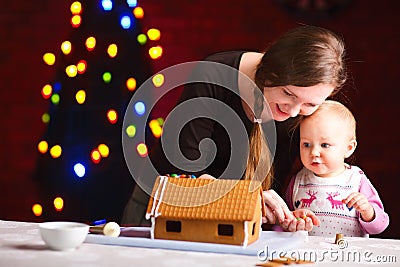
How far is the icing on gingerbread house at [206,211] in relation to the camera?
147 centimetres

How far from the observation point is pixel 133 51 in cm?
303

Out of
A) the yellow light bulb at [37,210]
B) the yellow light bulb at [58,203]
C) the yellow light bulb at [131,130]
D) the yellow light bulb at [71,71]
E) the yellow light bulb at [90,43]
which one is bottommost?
the yellow light bulb at [37,210]

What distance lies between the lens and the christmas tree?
300cm

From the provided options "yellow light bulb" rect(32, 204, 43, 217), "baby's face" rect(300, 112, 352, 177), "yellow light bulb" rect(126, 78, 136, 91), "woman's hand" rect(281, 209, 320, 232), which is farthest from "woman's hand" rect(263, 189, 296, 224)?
"yellow light bulb" rect(32, 204, 43, 217)

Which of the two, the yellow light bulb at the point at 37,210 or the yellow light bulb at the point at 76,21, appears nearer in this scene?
the yellow light bulb at the point at 76,21

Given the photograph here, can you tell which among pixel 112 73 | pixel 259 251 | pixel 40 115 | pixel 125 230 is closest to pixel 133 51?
pixel 112 73

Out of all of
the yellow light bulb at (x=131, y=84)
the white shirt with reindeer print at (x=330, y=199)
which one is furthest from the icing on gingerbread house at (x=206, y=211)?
the yellow light bulb at (x=131, y=84)

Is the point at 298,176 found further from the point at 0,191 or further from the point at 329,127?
the point at 0,191

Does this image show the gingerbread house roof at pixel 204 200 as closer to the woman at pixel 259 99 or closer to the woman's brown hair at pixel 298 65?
the woman at pixel 259 99

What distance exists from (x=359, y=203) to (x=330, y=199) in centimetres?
18

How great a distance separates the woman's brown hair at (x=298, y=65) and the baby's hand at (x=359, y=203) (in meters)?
0.29

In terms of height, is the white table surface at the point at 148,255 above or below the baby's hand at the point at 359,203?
above

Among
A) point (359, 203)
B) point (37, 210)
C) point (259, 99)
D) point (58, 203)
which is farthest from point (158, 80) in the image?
point (359, 203)

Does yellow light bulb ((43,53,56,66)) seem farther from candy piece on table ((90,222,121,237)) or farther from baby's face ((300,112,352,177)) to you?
candy piece on table ((90,222,121,237))
